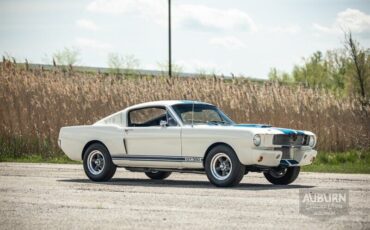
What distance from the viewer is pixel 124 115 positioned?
15.0 m

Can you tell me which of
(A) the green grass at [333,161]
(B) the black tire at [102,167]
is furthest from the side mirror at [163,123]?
(A) the green grass at [333,161]

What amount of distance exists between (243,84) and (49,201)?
1445cm

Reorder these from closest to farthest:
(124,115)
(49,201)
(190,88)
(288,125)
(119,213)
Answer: (119,213) < (49,201) < (124,115) < (288,125) < (190,88)

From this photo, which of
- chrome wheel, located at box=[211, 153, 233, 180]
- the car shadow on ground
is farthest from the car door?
chrome wheel, located at box=[211, 153, 233, 180]

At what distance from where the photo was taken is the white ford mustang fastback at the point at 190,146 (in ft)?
42.9

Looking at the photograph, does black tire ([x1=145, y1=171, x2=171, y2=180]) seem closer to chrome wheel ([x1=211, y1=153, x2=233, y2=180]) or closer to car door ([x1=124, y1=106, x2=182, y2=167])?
car door ([x1=124, y1=106, x2=182, y2=167])

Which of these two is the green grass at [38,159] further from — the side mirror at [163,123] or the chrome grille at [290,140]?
the chrome grille at [290,140]

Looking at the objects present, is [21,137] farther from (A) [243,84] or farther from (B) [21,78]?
(A) [243,84]

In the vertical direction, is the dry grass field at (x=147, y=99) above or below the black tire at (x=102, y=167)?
above

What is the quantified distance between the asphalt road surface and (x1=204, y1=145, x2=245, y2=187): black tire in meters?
0.17

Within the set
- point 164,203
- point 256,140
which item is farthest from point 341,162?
point 164,203

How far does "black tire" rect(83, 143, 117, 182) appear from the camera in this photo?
48.2 feet

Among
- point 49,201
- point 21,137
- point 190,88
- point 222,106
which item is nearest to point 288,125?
point 222,106

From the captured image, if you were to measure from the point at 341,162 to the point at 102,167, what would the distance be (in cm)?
788
